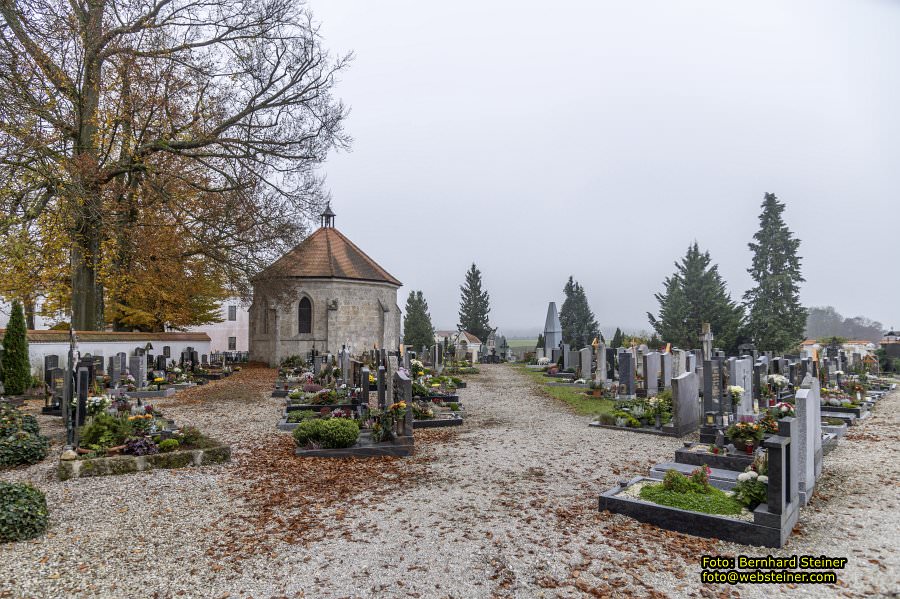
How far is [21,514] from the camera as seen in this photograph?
17.9ft

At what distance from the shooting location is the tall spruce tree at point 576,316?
54.6 metres

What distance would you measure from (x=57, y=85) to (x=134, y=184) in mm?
5364

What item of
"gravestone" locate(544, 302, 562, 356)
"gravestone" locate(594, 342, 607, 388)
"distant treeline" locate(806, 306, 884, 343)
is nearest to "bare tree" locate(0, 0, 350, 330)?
"gravestone" locate(594, 342, 607, 388)

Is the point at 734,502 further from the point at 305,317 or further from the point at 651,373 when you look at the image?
the point at 305,317

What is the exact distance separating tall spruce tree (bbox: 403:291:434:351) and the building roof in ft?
67.9

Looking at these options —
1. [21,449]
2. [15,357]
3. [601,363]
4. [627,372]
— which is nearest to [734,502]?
[21,449]

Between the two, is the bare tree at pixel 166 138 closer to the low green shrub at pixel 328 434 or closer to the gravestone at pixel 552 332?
the low green shrub at pixel 328 434

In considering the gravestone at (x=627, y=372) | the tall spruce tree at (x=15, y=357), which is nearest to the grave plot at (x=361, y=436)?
the gravestone at (x=627, y=372)

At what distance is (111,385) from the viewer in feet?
52.5

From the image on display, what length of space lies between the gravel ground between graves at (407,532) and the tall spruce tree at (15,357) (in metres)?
8.38

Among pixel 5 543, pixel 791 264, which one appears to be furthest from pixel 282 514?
pixel 791 264

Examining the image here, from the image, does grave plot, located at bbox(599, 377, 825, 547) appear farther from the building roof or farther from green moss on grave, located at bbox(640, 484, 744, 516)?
the building roof

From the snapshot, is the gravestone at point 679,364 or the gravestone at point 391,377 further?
the gravestone at point 679,364

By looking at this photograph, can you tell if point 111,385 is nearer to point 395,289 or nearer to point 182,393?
point 182,393
